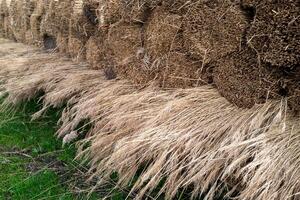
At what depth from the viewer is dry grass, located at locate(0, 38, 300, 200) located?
212 centimetres

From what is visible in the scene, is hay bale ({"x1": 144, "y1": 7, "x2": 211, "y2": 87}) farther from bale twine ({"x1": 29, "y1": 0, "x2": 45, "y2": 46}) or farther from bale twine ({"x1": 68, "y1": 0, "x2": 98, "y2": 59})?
bale twine ({"x1": 29, "y1": 0, "x2": 45, "y2": 46})

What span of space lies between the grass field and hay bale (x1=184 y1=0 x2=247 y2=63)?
111cm

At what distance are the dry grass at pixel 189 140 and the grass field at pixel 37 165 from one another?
15 centimetres

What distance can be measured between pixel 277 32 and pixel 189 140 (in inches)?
30.7

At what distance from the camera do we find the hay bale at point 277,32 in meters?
2.13

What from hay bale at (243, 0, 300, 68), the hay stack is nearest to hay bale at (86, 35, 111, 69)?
the hay stack

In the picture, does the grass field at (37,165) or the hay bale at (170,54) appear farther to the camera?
the grass field at (37,165)

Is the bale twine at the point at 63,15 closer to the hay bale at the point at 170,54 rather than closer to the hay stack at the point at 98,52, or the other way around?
the hay stack at the point at 98,52

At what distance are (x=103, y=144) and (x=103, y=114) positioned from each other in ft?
0.96

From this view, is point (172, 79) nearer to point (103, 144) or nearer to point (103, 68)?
point (103, 144)

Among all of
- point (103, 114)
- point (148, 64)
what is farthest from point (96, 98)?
point (148, 64)

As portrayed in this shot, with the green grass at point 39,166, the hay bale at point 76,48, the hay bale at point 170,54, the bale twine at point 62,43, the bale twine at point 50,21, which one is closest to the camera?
the hay bale at point 170,54

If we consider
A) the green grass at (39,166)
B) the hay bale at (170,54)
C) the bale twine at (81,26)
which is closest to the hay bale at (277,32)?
the hay bale at (170,54)

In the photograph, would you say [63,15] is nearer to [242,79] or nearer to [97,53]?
[97,53]
